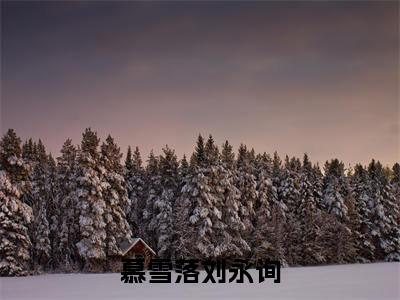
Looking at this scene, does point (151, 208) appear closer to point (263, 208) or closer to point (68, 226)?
point (68, 226)

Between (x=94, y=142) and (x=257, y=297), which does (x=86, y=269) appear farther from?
(x=257, y=297)

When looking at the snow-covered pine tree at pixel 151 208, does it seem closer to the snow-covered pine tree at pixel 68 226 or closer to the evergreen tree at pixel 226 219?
the evergreen tree at pixel 226 219

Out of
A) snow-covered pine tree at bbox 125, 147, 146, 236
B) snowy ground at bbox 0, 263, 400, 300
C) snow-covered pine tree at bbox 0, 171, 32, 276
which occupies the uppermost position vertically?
snow-covered pine tree at bbox 125, 147, 146, 236

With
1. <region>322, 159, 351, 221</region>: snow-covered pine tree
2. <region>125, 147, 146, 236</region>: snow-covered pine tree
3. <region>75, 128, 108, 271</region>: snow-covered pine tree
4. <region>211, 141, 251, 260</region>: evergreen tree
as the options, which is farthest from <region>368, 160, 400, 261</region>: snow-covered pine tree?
<region>75, 128, 108, 271</region>: snow-covered pine tree

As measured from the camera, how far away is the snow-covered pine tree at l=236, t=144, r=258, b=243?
208 ft

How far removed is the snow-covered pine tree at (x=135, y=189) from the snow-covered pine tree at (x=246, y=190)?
11665 millimetres

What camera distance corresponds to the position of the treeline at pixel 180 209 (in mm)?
52875

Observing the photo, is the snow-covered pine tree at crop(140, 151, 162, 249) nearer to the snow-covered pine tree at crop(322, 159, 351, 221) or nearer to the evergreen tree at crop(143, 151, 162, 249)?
the evergreen tree at crop(143, 151, 162, 249)

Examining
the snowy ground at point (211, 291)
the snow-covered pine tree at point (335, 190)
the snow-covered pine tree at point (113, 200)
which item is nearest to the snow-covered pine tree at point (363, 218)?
the snow-covered pine tree at point (335, 190)

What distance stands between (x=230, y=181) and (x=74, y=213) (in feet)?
56.4

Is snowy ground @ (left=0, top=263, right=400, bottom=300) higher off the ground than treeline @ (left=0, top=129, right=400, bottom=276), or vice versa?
treeline @ (left=0, top=129, right=400, bottom=276)

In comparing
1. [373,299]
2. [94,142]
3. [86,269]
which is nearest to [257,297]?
[373,299]

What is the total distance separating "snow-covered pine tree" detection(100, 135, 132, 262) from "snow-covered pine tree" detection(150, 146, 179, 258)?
3.81 m

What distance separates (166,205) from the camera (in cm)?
6103
